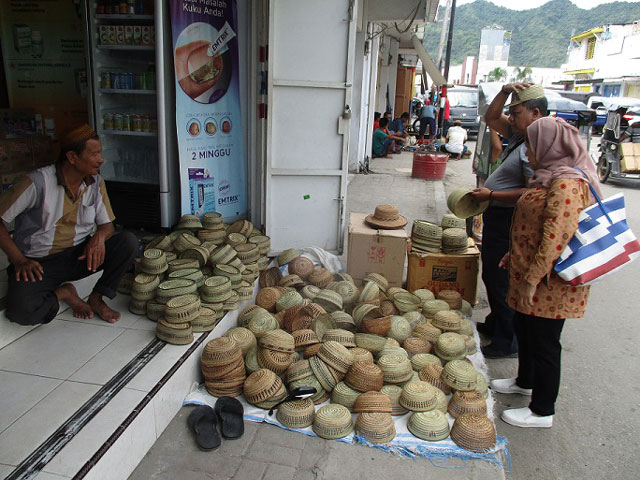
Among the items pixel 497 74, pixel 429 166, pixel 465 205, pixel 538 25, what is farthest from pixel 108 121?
pixel 538 25

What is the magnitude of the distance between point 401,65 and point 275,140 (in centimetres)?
1875

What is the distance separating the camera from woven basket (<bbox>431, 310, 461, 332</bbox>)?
3.70m

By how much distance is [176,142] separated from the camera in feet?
14.8

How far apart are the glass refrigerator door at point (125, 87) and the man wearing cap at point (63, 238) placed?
5.18 feet

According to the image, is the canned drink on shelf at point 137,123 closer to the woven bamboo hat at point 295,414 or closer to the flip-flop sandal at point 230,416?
the flip-flop sandal at point 230,416

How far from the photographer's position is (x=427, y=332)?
359cm

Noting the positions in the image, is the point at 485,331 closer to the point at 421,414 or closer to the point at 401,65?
the point at 421,414

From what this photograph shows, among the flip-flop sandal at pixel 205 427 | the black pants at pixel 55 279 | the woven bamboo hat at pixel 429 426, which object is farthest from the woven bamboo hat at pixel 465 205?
the black pants at pixel 55 279

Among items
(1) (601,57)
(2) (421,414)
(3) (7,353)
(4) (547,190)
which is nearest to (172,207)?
(3) (7,353)

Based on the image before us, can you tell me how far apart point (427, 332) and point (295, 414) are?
4.07 feet

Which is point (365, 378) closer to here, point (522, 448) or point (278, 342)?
point (278, 342)

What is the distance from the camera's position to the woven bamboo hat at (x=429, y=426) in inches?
108

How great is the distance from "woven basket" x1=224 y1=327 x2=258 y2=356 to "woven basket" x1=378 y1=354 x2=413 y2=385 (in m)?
0.83

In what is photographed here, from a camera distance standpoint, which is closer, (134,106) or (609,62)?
(134,106)
